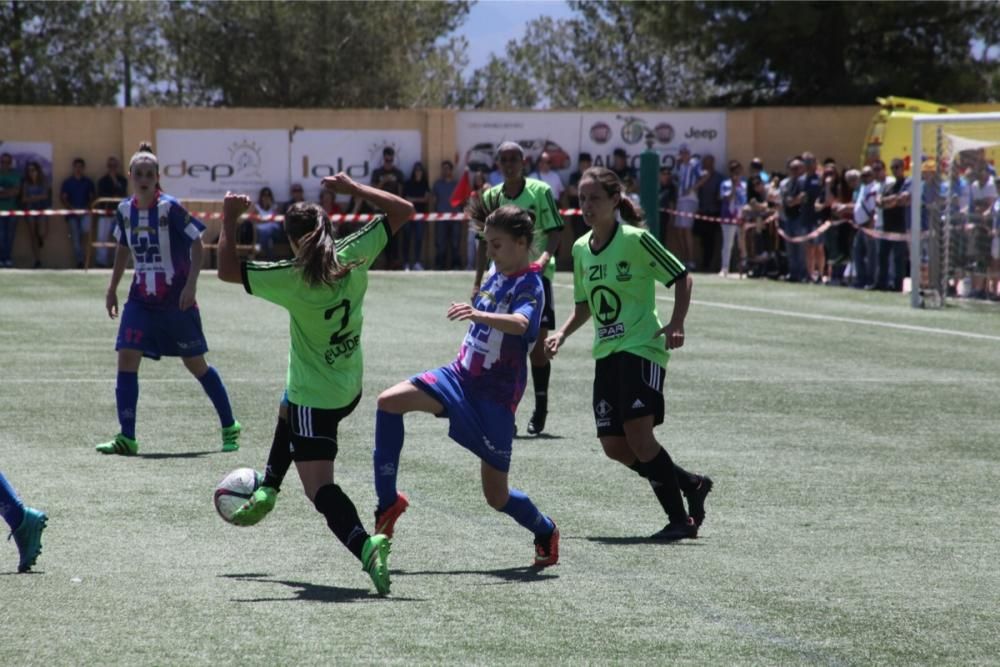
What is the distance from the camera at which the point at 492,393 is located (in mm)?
6918

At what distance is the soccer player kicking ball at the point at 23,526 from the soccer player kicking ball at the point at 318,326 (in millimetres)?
1102

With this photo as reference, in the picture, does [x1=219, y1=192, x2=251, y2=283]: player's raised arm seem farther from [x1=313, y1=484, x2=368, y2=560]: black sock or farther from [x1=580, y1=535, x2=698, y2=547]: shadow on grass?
[x1=580, y1=535, x2=698, y2=547]: shadow on grass

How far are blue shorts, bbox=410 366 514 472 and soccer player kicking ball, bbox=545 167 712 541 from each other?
0.94 meters

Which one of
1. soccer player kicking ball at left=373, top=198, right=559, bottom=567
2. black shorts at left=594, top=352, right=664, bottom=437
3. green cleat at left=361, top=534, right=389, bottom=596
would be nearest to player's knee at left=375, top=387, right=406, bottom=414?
soccer player kicking ball at left=373, top=198, right=559, bottom=567

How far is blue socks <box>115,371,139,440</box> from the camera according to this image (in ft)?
33.8

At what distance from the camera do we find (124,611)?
6.09 meters

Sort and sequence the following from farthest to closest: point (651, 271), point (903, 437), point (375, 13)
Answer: point (375, 13)
point (903, 437)
point (651, 271)

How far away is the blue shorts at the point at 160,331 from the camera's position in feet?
34.9

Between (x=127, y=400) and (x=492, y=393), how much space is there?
13.7 feet

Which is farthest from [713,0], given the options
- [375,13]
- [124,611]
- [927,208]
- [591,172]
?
[124,611]

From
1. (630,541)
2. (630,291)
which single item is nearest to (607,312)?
(630,291)

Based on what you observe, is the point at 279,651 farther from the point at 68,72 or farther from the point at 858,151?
the point at 68,72

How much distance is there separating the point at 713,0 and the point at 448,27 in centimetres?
2342

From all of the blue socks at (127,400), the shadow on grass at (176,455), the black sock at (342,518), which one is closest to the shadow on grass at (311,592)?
the black sock at (342,518)
